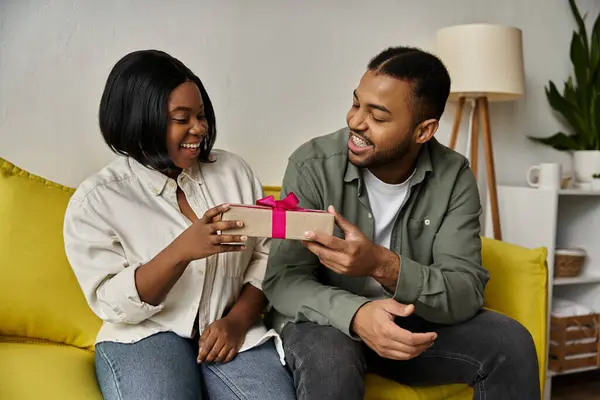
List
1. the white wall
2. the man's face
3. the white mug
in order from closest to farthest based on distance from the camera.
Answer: the man's face < the white wall < the white mug

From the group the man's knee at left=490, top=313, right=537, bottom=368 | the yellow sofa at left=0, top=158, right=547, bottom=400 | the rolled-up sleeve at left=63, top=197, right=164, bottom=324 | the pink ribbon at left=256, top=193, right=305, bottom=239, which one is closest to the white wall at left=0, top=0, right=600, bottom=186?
the yellow sofa at left=0, top=158, right=547, bottom=400

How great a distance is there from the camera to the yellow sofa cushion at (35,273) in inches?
57.6

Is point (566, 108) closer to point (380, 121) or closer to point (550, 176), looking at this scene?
point (550, 176)

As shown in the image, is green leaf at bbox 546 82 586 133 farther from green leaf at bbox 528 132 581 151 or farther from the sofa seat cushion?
the sofa seat cushion

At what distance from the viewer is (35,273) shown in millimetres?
1484

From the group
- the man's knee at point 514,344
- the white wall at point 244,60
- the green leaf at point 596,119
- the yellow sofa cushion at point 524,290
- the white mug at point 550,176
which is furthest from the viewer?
the green leaf at point 596,119

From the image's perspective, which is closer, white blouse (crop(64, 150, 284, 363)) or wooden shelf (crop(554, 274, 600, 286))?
white blouse (crop(64, 150, 284, 363))

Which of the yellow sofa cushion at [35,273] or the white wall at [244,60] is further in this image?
the white wall at [244,60]

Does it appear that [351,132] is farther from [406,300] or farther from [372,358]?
[372,358]

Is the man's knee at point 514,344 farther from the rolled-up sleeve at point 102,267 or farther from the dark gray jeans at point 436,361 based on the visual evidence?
the rolled-up sleeve at point 102,267

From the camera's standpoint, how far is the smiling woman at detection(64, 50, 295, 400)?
1241mm

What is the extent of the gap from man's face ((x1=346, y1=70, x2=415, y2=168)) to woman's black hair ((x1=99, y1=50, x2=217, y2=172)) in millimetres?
408

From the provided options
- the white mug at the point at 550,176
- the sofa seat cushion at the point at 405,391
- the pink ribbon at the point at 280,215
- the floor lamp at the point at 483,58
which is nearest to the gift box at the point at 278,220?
the pink ribbon at the point at 280,215

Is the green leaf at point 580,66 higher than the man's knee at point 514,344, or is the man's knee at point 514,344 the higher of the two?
the green leaf at point 580,66
